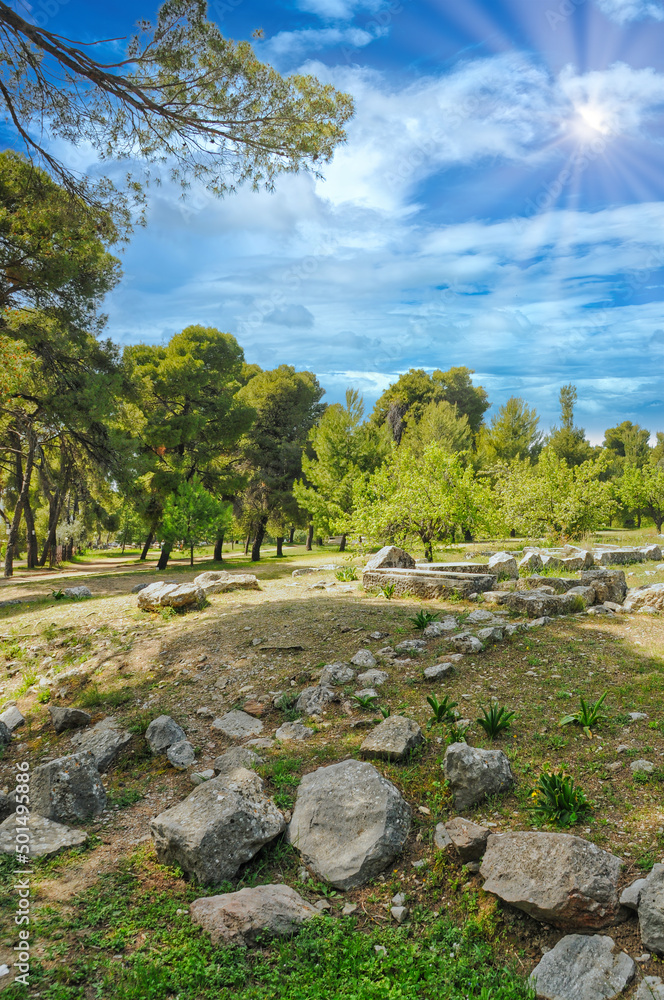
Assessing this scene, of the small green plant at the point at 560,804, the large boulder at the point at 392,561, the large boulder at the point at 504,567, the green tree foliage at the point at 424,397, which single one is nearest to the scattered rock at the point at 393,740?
the small green plant at the point at 560,804

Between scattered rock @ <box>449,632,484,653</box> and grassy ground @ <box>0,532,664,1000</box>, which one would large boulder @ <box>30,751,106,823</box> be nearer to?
grassy ground @ <box>0,532,664,1000</box>

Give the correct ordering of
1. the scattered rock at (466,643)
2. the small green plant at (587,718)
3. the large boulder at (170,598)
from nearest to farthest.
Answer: the small green plant at (587,718) → the scattered rock at (466,643) → the large boulder at (170,598)

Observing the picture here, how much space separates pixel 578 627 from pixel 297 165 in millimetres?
8217

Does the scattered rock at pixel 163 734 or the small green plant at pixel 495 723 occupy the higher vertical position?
the small green plant at pixel 495 723

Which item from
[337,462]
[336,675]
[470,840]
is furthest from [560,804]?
[337,462]

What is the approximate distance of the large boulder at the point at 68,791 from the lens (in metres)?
4.10

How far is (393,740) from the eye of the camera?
174 inches

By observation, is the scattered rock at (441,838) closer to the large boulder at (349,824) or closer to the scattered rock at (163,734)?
the large boulder at (349,824)

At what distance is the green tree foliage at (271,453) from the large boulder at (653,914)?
25.6m

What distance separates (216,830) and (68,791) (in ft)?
5.02

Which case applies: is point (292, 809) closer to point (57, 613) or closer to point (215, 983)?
point (215, 983)

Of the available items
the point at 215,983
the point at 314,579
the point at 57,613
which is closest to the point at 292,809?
the point at 215,983

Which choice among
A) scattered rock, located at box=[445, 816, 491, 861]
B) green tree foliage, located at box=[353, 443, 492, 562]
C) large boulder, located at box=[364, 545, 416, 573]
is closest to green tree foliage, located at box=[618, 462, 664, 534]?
green tree foliage, located at box=[353, 443, 492, 562]

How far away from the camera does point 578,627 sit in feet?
22.9
